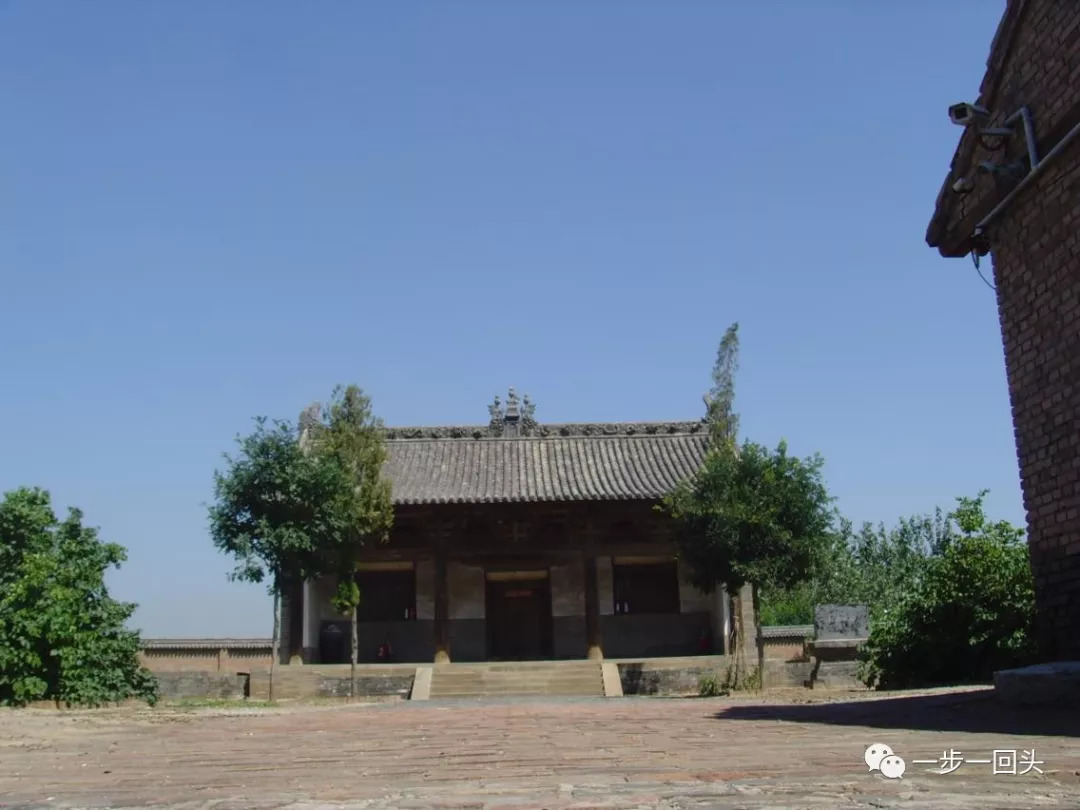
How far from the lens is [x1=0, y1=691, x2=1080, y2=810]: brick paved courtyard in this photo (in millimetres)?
4375

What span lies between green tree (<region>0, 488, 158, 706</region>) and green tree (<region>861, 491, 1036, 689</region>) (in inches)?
451

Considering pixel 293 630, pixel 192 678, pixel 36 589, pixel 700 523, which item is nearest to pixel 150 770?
pixel 36 589

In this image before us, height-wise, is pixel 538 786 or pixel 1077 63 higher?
pixel 1077 63

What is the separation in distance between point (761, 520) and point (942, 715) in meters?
9.30

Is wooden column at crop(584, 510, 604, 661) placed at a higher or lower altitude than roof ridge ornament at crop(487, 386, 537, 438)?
lower

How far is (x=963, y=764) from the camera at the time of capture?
5043 millimetres

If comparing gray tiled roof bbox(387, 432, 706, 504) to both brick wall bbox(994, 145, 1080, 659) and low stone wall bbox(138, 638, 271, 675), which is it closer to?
low stone wall bbox(138, 638, 271, 675)

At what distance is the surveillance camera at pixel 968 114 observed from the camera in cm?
914

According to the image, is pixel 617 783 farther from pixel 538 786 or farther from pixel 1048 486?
pixel 1048 486

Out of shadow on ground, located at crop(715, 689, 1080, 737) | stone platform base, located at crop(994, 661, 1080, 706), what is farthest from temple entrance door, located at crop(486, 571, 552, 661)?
stone platform base, located at crop(994, 661, 1080, 706)

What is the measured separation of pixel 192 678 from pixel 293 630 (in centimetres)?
314
